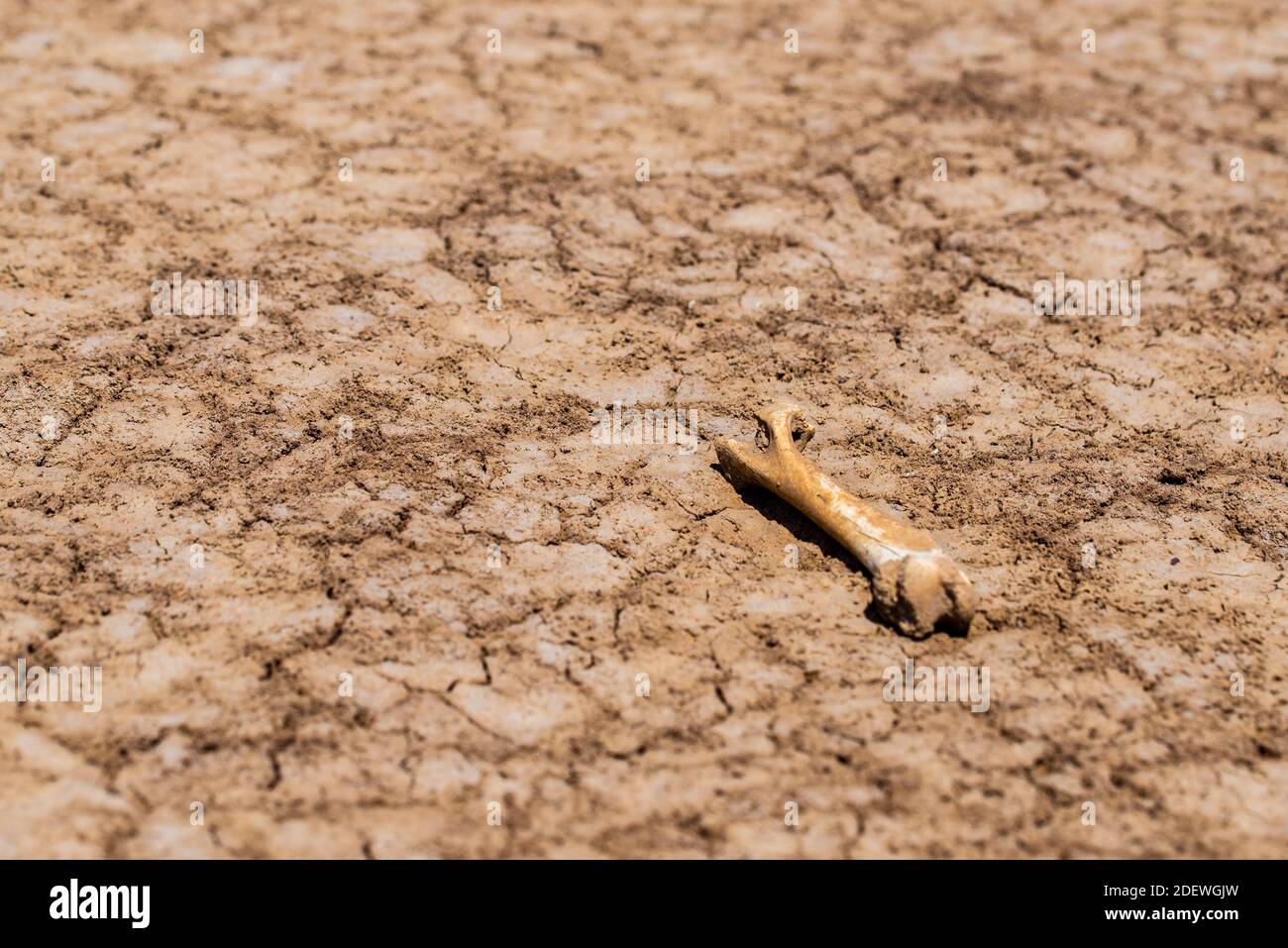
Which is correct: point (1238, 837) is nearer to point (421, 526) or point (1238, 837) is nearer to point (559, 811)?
point (559, 811)

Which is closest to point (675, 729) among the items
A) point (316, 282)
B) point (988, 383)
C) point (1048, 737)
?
point (1048, 737)

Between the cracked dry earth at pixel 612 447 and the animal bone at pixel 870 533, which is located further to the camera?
the animal bone at pixel 870 533

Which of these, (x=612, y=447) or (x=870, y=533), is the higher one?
(x=612, y=447)
